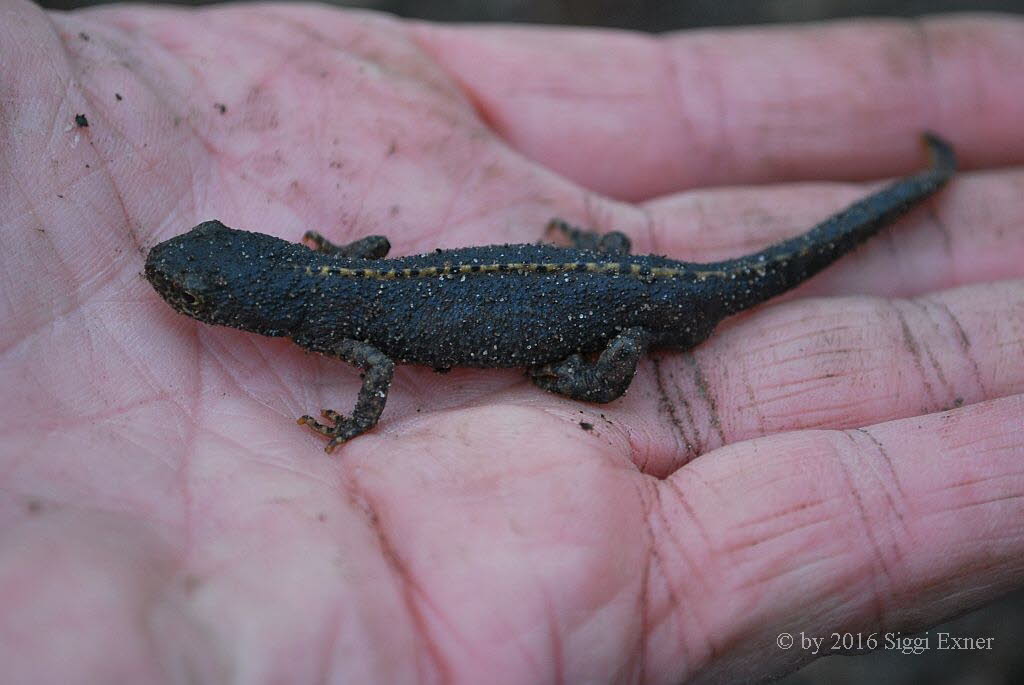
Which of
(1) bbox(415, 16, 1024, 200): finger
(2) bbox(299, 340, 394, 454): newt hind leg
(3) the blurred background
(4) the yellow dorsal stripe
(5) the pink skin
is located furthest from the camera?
(3) the blurred background

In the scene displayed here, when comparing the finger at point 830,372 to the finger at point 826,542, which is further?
the finger at point 830,372

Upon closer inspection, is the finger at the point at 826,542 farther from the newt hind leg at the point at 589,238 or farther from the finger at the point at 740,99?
the finger at the point at 740,99

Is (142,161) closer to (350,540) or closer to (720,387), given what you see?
(350,540)

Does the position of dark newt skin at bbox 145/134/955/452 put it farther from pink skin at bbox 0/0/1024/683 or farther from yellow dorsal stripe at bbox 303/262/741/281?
pink skin at bbox 0/0/1024/683

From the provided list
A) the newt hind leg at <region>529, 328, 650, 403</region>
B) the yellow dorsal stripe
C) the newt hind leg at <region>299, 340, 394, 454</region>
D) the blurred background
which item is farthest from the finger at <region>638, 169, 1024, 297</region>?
the blurred background

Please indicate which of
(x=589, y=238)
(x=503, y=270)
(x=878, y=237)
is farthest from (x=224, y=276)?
(x=878, y=237)

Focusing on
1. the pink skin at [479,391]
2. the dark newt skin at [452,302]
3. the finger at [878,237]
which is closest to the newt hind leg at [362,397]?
the dark newt skin at [452,302]
